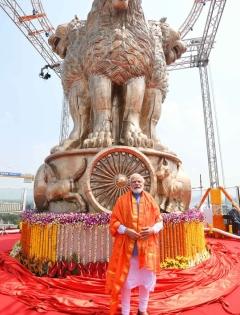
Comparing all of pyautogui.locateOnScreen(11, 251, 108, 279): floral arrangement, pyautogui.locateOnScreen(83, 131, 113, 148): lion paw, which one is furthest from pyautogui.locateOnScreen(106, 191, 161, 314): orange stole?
pyautogui.locateOnScreen(83, 131, 113, 148): lion paw

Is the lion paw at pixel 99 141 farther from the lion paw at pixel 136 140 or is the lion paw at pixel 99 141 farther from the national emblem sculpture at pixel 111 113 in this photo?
the lion paw at pixel 136 140

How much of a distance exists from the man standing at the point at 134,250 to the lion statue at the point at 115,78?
7.84 feet

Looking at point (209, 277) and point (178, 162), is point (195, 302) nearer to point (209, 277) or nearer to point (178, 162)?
point (209, 277)

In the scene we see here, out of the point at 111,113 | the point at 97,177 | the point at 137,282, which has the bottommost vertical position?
the point at 137,282

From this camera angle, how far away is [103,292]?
10.8 ft

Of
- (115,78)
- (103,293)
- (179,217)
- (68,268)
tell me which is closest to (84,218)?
(68,268)

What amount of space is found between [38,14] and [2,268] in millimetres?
18975

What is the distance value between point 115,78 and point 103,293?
3735 millimetres

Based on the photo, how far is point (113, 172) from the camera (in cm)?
455

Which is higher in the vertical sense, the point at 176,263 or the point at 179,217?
the point at 179,217

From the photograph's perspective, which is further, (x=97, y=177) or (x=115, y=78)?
(x=115, y=78)

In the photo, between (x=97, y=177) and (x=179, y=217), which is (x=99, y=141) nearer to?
(x=97, y=177)

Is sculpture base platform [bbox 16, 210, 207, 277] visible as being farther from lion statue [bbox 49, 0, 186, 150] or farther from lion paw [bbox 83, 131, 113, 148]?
lion statue [bbox 49, 0, 186, 150]

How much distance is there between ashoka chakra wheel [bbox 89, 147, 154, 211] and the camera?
448 cm
